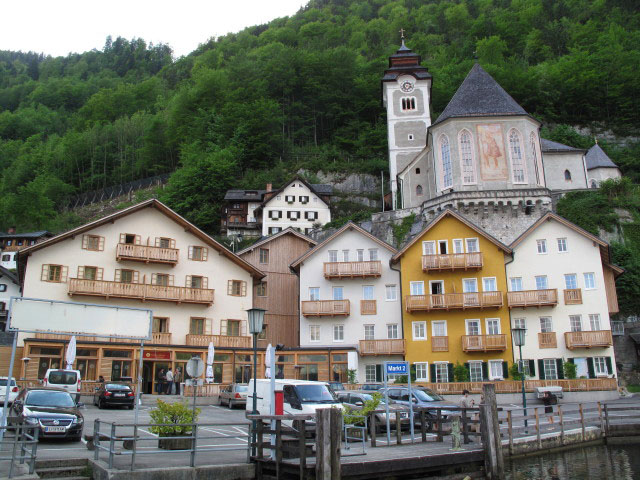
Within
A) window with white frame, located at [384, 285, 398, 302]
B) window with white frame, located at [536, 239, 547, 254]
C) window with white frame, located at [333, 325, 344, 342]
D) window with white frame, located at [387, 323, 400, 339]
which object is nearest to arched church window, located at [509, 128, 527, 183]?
window with white frame, located at [536, 239, 547, 254]

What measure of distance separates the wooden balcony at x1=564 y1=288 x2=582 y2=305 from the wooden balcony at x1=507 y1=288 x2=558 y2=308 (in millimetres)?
1046

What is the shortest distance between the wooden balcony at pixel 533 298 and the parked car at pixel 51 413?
28.9m

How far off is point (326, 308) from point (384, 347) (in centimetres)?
495

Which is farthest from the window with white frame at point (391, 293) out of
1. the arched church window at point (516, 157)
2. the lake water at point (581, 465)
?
the lake water at point (581, 465)

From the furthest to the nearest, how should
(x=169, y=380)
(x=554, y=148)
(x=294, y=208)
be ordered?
1. (x=294, y=208)
2. (x=554, y=148)
3. (x=169, y=380)

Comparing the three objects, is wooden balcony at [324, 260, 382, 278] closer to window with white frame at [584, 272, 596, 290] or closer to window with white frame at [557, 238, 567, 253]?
window with white frame at [557, 238, 567, 253]

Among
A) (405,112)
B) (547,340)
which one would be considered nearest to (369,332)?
(547,340)

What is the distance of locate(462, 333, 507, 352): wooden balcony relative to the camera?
1518 inches

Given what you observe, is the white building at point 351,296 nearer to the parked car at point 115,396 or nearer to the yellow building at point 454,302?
the yellow building at point 454,302

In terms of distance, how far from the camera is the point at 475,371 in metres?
39.2

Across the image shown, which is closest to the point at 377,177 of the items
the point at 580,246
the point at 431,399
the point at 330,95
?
the point at 330,95

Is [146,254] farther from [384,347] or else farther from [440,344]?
[440,344]

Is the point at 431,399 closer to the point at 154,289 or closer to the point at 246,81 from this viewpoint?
the point at 154,289

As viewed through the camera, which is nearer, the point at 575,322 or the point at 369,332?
the point at 575,322
